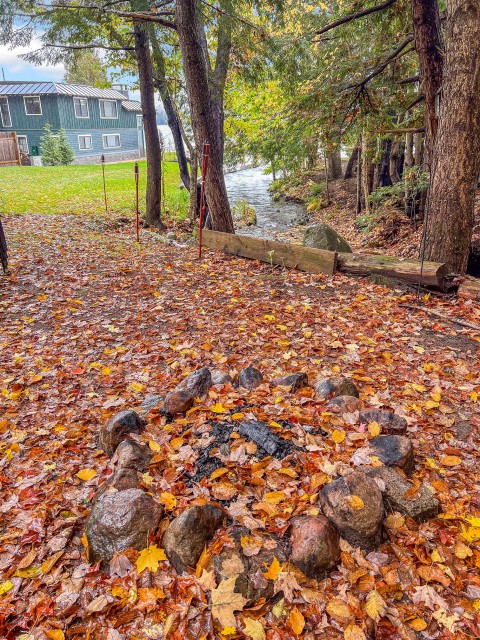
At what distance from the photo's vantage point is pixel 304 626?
6.62 ft

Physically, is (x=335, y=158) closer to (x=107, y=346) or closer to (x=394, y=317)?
(x=394, y=317)

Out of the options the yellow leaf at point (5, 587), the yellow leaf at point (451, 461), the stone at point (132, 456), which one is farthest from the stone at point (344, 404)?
the yellow leaf at point (5, 587)

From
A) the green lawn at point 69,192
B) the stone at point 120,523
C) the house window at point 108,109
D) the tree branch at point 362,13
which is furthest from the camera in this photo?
the house window at point 108,109

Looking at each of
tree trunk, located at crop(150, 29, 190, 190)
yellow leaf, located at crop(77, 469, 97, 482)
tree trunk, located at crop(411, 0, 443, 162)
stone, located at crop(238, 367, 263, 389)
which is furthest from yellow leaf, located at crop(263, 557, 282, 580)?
tree trunk, located at crop(150, 29, 190, 190)

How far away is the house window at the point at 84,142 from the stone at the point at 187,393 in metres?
36.8

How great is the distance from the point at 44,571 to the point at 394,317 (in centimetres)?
459

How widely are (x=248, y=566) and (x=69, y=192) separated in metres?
17.5

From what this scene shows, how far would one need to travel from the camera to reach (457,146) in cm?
577

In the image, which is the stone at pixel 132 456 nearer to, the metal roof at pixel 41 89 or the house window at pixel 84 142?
the metal roof at pixel 41 89

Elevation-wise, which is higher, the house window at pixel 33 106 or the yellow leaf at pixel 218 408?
the house window at pixel 33 106

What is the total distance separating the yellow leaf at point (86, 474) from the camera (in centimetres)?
300

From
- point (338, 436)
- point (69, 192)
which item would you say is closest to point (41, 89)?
point (69, 192)

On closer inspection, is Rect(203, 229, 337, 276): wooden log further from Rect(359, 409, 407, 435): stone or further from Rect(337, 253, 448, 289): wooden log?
Rect(359, 409, 407, 435): stone

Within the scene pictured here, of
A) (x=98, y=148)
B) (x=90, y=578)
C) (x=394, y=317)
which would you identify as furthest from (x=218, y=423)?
(x=98, y=148)
